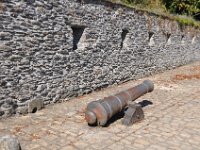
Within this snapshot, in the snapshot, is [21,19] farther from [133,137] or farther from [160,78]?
[160,78]

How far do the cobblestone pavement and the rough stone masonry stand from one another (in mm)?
499

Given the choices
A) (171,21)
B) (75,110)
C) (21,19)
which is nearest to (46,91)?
(75,110)

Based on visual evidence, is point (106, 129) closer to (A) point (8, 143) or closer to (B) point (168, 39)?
(A) point (8, 143)

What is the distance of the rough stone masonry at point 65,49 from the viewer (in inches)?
311

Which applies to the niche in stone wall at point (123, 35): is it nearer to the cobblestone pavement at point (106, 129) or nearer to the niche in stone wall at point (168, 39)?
the cobblestone pavement at point (106, 129)

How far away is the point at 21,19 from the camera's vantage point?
8047 millimetres

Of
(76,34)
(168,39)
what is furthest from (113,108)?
(168,39)

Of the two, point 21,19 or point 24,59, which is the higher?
point 21,19

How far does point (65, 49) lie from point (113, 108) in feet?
9.60

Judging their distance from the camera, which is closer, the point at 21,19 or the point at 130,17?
the point at 21,19

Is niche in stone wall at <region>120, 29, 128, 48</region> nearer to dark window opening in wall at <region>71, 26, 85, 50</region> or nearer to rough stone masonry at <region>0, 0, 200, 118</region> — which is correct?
rough stone masonry at <region>0, 0, 200, 118</region>

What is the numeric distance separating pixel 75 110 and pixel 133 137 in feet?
7.48

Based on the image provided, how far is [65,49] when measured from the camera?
9.53 m

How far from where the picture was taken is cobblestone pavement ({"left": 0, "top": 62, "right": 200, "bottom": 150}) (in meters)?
6.54
